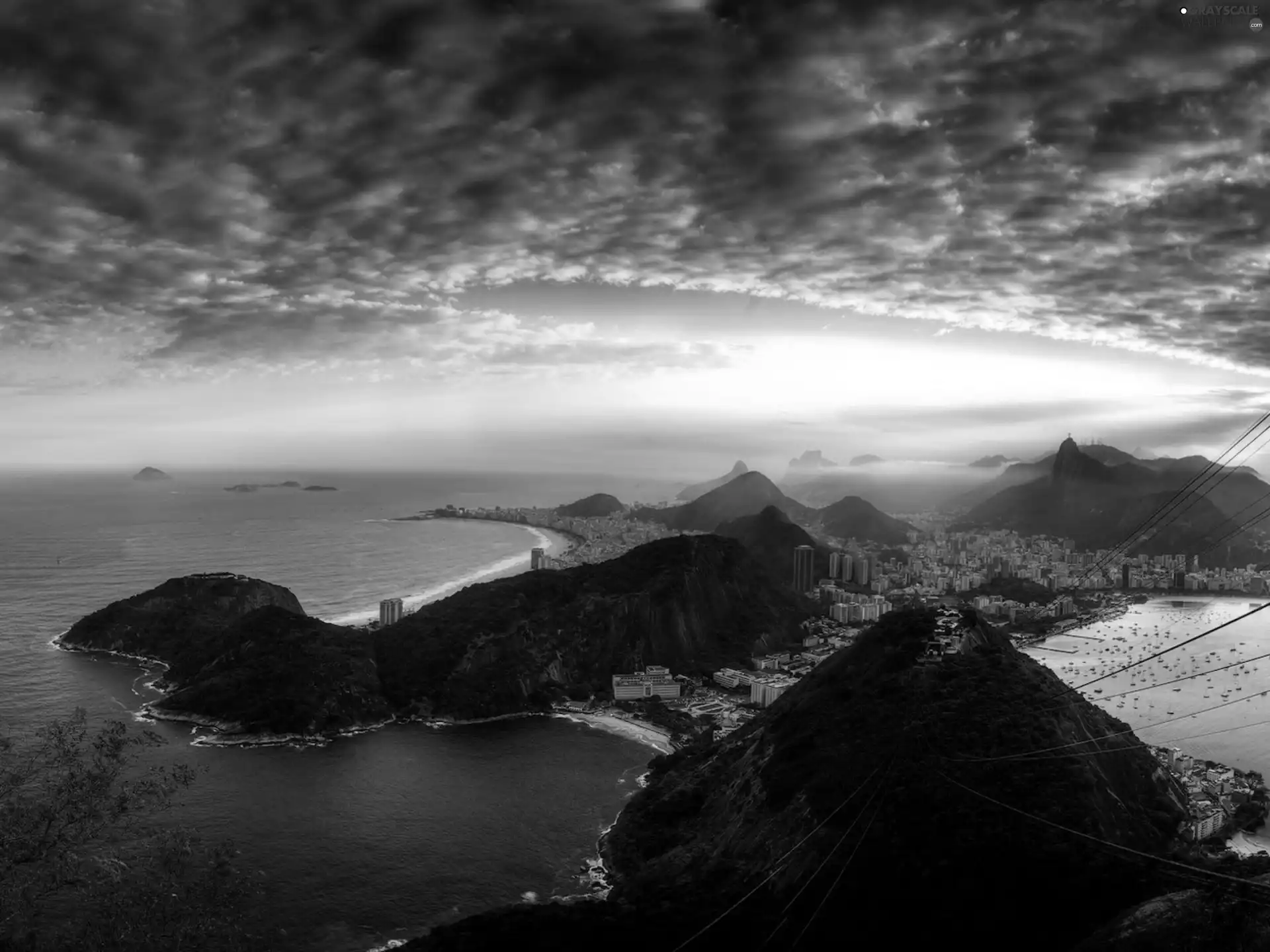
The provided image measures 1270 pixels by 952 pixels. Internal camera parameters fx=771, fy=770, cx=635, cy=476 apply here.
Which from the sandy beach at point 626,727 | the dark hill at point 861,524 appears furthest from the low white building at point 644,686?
the dark hill at point 861,524

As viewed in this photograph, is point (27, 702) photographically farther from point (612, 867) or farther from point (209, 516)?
point (209, 516)

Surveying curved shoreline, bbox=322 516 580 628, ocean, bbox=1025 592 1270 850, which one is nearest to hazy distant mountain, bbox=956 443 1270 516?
ocean, bbox=1025 592 1270 850

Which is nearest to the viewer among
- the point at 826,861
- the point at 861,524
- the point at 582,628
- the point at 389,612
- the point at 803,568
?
the point at 826,861

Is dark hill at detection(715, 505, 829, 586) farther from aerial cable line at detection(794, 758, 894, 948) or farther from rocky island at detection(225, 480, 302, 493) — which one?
rocky island at detection(225, 480, 302, 493)

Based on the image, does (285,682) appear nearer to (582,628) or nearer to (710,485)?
(582,628)

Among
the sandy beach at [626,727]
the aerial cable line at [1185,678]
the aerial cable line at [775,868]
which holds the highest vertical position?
the aerial cable line at [775,868]

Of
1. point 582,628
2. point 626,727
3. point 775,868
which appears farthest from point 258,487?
point 775,868

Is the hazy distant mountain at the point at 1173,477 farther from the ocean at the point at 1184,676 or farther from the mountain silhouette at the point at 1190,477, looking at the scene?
the ocean at the point at 1184,676
